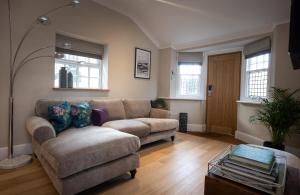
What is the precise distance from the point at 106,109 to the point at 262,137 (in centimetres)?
300

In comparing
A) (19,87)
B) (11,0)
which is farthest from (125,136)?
(11,0)

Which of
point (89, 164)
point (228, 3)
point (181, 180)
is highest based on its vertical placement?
point (228, 3)

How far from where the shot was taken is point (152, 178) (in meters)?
2.03

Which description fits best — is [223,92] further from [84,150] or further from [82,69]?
[84,150]

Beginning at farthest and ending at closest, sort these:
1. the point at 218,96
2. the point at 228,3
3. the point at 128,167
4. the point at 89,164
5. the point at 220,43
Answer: the point at 218,96, the point at 220,43, the point at 228,3, the point at 128,167, the point at 89,164

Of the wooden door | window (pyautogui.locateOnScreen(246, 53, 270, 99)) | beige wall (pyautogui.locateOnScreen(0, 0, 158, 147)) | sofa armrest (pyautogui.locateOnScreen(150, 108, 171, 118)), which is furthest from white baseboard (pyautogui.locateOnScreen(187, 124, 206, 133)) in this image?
beige wall (pyautogui.locateOnScreen(0, 0, 158, 147))

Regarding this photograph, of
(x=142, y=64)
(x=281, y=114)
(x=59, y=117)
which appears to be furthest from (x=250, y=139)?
(x=59, y=117)

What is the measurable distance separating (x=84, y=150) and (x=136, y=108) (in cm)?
212

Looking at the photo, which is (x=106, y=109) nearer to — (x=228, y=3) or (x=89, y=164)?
(x=89, y=164)

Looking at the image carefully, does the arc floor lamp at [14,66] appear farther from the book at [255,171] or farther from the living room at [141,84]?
the book at [255,171]

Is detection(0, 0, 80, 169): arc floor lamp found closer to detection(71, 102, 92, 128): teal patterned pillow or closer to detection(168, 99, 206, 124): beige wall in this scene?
detection(71, 102, 92, 128): teal patterned pillow

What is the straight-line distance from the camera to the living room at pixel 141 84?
1.85 meters

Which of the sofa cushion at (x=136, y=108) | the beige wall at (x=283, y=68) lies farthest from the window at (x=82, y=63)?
the beige wall at (x=283, y=68)

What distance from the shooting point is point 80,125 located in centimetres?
247
